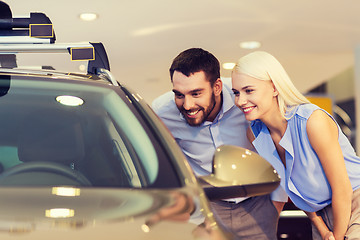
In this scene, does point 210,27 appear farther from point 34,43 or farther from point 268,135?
point 34,43

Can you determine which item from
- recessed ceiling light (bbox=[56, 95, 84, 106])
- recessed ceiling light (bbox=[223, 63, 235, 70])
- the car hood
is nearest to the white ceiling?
recessed ceiling light (bbox=[223, 63, 235, 70])

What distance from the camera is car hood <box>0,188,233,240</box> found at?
0.89 metres

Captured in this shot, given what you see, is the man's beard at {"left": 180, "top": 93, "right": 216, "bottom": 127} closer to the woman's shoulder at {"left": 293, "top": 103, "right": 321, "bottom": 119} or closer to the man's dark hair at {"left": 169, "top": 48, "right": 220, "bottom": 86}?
the man's dark hair at {"left": 169, "top": 48, "right": 220, "bottom": 86}

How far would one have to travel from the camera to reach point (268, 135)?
226 centimetres

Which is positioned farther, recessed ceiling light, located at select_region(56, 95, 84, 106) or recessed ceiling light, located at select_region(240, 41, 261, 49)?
recessed ceiling light, located at select_region(240, 41, 261, 49)

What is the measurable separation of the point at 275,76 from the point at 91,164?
954 millimetres

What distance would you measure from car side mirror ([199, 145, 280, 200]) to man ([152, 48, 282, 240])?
1.15m

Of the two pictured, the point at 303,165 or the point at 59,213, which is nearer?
the point at 59,213

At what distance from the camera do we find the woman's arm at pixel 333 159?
1.97 meters

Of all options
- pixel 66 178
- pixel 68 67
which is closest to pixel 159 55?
pixel 68 67

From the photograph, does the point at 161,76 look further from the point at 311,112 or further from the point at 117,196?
the point at 117,196

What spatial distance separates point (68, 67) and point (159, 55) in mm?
1798

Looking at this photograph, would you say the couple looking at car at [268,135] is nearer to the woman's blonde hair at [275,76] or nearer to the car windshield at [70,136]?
the woman's blonde hair at [275,76]

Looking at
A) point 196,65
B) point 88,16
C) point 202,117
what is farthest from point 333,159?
point 88,16
